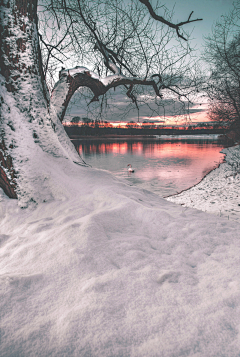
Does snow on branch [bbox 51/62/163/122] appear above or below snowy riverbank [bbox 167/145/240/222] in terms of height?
above

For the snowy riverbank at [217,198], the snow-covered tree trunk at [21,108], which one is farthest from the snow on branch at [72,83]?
the snowy riverbank at [217,198]

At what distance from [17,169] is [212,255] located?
3072 mm

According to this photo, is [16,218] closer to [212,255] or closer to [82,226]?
[82,226]

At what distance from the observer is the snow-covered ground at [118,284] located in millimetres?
1109

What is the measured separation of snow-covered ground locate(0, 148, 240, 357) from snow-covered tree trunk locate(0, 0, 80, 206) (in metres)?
0.60

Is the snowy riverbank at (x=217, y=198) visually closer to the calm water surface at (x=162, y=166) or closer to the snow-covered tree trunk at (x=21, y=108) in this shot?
the calm water surface at (x=162, y=166)

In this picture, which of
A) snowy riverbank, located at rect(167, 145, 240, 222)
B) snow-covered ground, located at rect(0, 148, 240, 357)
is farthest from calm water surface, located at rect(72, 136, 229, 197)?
snow-covered ground, located at rect(0, 148, 240, 357)

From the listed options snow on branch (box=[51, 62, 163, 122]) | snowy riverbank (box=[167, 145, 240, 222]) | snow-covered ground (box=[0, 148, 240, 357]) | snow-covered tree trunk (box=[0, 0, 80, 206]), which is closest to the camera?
snow-covered ground (box=[0, 148, 240, 357])

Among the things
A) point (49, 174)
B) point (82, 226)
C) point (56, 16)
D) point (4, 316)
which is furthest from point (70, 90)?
point (4, 316)

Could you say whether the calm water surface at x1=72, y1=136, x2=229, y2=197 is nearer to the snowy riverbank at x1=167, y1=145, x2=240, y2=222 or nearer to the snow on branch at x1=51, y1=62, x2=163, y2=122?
the snowy riverbank at x1=167, y1=145, x2=240, y2=222

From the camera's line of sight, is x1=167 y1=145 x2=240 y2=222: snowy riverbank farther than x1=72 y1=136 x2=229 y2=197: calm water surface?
No

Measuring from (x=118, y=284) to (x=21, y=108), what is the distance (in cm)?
319

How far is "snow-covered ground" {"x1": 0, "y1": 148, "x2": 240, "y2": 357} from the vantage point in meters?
1.11

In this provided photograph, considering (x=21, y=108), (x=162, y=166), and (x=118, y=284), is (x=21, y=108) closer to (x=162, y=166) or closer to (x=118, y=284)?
(x=118, y=284)
